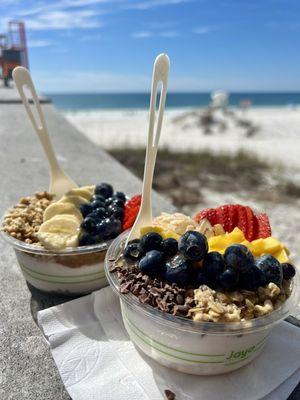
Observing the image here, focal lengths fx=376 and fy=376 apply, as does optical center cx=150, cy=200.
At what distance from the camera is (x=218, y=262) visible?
904mm

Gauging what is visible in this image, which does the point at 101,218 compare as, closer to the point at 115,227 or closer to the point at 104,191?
the point at 115,227

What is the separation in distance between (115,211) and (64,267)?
0.25m

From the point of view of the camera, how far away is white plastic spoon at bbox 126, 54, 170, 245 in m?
1.04

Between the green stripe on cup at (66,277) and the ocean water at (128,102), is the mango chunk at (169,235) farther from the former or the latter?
the ocean water at (128,102)

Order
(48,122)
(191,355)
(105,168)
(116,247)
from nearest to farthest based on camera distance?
(191,355) → (116,247) → (105,168) → (48,122)

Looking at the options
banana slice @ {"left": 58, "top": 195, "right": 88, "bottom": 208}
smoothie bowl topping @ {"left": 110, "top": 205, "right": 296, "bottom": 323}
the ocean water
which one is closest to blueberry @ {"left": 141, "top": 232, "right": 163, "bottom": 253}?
smoothie bowl topping @ {"left": 110, "top": 205, "right": 296, "bottom": 323}

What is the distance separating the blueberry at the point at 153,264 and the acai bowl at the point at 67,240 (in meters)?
0.26

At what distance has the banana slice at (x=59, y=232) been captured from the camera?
1.17 metres

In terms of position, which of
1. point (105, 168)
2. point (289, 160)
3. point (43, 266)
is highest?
point (43, 266)

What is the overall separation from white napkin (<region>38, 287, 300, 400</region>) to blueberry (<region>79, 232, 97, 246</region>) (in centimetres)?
21

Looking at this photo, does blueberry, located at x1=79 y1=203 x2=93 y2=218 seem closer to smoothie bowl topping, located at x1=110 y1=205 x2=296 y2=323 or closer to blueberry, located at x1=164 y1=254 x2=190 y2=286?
smoothie bowl topping, located at x1=110 y1=205 x2=296 y2=323

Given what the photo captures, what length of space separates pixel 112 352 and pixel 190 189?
169 inches

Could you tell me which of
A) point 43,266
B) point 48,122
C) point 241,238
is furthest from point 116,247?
point 48,122

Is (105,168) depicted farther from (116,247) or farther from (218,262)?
(218,262)
